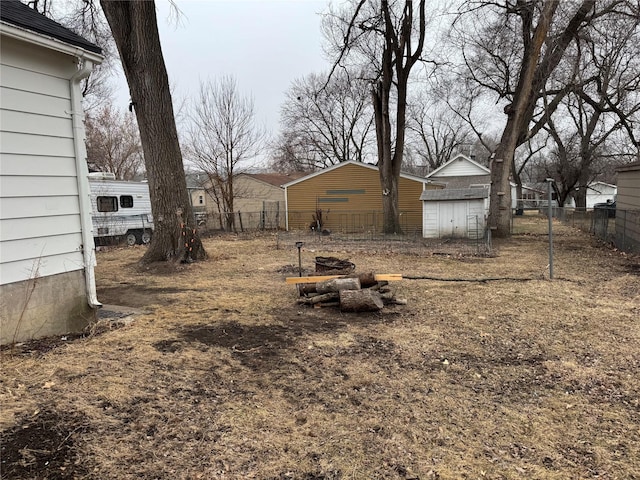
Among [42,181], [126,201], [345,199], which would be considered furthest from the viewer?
[345,199]

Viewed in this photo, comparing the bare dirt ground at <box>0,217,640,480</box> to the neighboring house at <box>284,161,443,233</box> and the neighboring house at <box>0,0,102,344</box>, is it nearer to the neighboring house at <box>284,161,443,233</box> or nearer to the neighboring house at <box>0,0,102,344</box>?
the neighboring house at <box>0,0,102,344</box>

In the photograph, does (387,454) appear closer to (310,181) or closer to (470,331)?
(470,331)

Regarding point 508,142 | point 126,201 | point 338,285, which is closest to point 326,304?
point 338,285

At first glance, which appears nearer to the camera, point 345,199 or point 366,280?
point 366,280

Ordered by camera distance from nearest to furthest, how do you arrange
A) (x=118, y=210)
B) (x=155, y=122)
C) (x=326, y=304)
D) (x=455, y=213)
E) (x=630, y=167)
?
(x=326, y=304), (x=155, y=122), (x=630, y=167), (x=455, y=213), (x=118, y=210)

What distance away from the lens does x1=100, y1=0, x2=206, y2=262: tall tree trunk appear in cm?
891

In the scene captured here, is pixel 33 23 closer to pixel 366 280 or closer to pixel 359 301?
pixel 359 301

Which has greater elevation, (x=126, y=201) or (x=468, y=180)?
(x=468, y=180)

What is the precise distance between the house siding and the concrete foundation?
106 millimetres

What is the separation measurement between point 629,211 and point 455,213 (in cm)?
621

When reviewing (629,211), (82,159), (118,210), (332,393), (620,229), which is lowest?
(332,393)

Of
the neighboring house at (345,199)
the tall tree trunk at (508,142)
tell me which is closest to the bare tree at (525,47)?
the tall tree trunk at (508,142)

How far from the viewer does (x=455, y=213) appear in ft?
53.8

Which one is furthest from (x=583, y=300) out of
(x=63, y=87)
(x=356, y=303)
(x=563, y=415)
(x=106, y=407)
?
(x=63, y=87)
